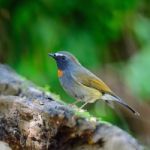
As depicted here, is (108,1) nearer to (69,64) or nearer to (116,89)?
(116,89)

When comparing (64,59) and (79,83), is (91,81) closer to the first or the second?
(79,83)

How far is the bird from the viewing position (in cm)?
566

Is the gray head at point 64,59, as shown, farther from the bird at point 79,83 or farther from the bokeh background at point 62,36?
the bokeh background at point 62,36

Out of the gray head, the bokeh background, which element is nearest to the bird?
the gray head

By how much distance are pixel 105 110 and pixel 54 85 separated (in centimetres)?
77

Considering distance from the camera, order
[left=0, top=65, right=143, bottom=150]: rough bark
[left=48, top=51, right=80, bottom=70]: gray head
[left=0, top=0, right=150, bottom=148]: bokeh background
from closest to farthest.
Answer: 1. [left=0, top=65, right=143, bottom=150]: rough bark
2. [left=48, top=51, right=80, bottom=70]: gray head
3. [left=0, top=0, right=150, bottom=148]: bokeh background

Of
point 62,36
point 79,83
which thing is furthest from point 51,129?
point 62,36

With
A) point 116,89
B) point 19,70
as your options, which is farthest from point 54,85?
point 116,89

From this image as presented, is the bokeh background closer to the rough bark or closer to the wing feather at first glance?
the wing feather

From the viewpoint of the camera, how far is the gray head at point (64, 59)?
564cm

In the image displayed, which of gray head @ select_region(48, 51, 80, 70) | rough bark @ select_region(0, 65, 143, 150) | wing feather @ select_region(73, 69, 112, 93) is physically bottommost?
rough bark @ select_region(0, 65, 143, 150)

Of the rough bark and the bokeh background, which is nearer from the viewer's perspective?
the rough bark

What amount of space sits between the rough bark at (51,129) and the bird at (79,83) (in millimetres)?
811

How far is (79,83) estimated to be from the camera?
5.72 meters
